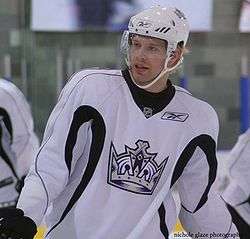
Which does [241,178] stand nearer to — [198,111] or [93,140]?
[198,111]

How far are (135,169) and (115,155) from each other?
53 millimetres

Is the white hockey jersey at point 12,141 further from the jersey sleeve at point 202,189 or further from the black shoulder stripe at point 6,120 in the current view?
the jersey sleeve at point 202,189

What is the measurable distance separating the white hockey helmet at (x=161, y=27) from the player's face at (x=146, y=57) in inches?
0.4

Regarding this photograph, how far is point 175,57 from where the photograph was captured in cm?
168

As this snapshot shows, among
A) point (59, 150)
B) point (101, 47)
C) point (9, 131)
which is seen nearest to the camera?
point (59, 150)

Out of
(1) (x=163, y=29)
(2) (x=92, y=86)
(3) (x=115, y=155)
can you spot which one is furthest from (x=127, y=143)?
(1) (x=163, y=29)

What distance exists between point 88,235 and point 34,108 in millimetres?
3294

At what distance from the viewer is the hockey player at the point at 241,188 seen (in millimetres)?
2684

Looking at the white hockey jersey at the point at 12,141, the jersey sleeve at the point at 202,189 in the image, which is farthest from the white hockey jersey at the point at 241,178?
the jersey sleeve at the point at 202,189

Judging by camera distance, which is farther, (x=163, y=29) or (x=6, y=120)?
(x=6, y=120)

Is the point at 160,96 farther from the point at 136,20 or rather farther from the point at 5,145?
the point at 5,145

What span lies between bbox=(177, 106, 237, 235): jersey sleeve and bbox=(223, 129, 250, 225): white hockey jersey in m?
0.89

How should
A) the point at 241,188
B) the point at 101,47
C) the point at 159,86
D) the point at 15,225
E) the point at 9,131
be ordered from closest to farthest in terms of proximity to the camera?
the point at 15,225 < the point at 159,86 < the point at 241,188 < the point at 9,131 < the point at 101,47

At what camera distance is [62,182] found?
156 centimetres
